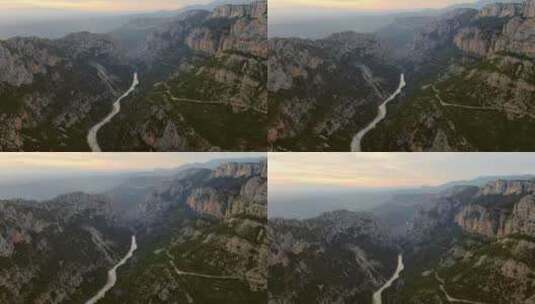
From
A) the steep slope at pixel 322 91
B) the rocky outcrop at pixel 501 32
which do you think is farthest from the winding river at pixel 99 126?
the rocky outcrop at pixel 501 32

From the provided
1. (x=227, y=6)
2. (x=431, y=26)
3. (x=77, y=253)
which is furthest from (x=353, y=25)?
(x=77, y=253)

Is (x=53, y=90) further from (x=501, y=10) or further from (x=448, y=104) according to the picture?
(x=501, y=10)

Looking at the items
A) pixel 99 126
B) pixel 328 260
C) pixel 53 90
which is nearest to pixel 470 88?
pixel 328 260

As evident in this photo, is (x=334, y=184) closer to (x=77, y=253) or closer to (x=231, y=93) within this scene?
(x=231, y=93)

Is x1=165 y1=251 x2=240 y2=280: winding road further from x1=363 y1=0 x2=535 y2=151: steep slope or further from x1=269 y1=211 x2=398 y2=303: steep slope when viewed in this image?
x1=363 y1=0 x2=535 y2=151: steep slope

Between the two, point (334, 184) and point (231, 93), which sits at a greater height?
point (231, 93)

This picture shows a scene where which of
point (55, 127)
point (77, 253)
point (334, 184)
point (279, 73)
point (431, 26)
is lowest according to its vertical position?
point (77, 253)

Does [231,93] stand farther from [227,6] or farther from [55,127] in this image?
[55,127]

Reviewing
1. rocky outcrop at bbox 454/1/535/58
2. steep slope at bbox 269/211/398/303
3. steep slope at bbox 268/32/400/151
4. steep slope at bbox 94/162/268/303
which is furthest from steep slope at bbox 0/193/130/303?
rocky outcrop at bbox 454/1/535/58
